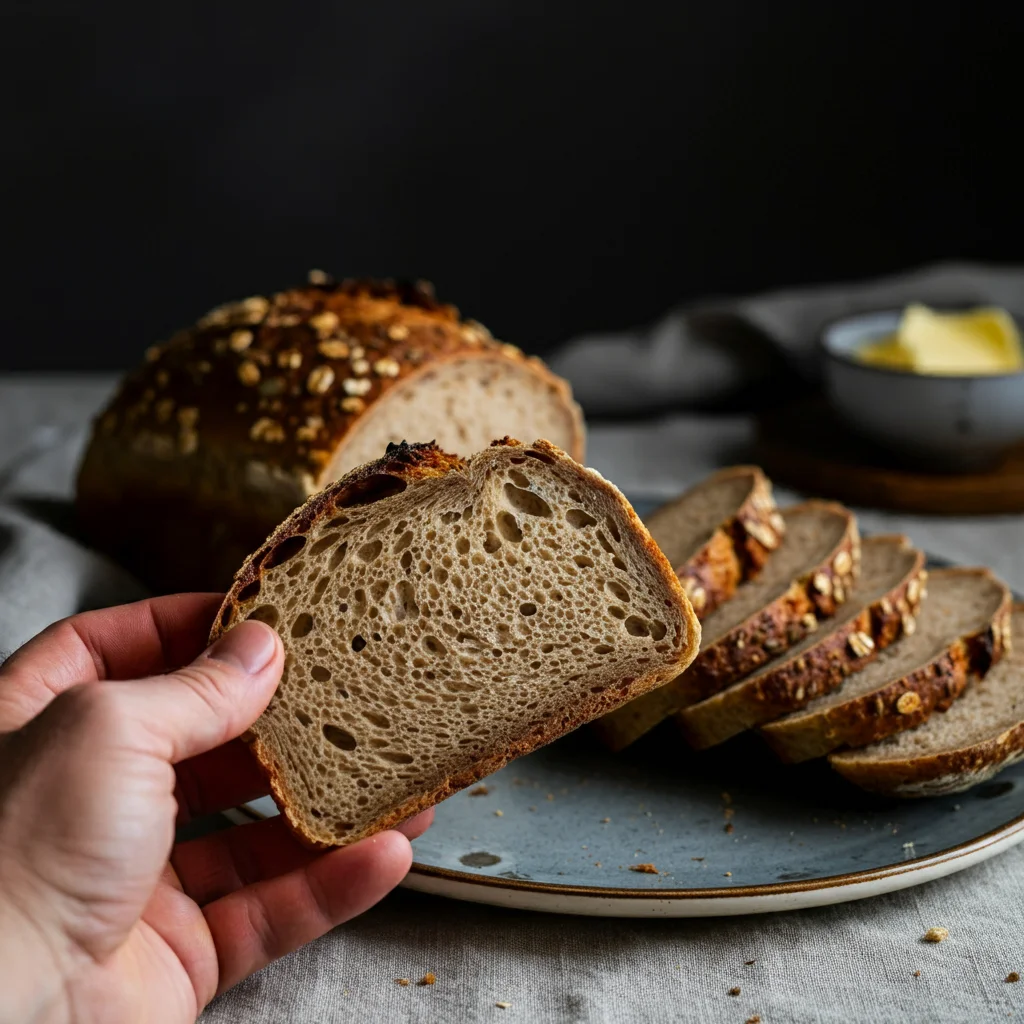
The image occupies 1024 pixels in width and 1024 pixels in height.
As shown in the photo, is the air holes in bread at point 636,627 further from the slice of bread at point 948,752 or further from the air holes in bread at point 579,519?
the slice of bread at point 948,752

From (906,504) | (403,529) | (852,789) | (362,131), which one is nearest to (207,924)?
(403,529)


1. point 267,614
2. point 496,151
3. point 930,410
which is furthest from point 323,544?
point 496,151

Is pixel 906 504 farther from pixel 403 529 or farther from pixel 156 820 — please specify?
pixel 156 820

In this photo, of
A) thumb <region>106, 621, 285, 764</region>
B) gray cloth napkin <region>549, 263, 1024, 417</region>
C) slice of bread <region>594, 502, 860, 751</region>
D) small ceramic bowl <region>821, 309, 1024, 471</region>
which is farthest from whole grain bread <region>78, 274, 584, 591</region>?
gray cloth napkin <region>549, 263, 1024, 417</region>

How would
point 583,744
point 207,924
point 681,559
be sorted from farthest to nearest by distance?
point 681,559
point 583,744
point 207,924

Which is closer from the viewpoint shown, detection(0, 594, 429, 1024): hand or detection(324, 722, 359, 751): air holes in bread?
Result: detection(0, 594, 429, 1024): hand

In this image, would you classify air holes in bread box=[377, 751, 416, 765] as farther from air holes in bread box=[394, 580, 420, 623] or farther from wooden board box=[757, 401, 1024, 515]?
wooden board box=[757, 401, 1024, 515]

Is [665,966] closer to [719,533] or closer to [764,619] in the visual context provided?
[764,619]
